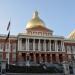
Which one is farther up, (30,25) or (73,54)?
(30,25)

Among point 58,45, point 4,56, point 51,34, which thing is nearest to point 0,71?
point 4,56

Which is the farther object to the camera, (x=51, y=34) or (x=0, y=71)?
(x=51, y=34)

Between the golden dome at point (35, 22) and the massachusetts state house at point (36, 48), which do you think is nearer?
the massachusetts state house at point (36, 48)

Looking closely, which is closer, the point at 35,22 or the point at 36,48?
the point at 36,48

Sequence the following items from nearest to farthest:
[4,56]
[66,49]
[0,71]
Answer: [0,71], [4,56], [66,49]

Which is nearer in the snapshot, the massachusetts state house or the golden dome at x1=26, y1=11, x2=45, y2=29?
the massachusetts state house

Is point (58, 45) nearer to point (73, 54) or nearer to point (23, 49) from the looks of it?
point (73, 54)

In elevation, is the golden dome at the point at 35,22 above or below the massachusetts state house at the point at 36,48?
above

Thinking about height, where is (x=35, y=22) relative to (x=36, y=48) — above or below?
above

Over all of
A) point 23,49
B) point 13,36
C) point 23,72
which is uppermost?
point 13,36

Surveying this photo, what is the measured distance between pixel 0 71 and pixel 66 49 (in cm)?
3886

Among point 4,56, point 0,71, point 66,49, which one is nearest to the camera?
point 0,71

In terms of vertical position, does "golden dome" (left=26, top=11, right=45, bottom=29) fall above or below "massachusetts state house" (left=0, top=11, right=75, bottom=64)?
above

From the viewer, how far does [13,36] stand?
6353 cm
